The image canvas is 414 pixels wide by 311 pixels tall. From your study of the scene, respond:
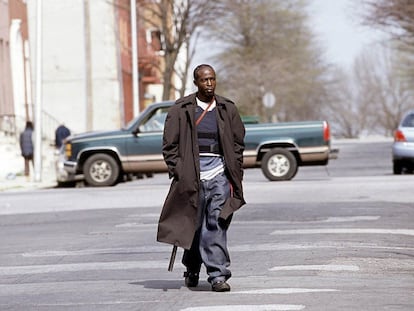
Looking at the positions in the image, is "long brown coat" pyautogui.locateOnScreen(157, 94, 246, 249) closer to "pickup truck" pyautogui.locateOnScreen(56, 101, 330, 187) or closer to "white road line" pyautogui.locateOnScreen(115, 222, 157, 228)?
"white road line" pyautogui.locateOnScreen(115, 222, 157, 228)

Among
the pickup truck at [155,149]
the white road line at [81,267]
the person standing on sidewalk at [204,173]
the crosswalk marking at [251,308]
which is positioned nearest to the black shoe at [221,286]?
the person standing on sidewalk at [204,173]

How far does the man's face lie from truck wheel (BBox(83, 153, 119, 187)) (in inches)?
812

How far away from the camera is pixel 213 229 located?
453 inches

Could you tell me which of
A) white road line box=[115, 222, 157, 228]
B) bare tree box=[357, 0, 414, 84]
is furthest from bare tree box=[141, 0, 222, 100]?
white road line box=[115, 222, 157, 228]

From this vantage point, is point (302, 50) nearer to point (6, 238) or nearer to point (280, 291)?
point (6, 238)

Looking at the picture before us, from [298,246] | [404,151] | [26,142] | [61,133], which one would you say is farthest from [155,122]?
[298,246]

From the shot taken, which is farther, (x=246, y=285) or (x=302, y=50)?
(x=302, y=50)

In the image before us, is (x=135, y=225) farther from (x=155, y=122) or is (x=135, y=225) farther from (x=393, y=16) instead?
(x=393, y=16)

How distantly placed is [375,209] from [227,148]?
1004 cm

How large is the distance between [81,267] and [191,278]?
244 cm

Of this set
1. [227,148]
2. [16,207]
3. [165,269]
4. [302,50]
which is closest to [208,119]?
[227,148]

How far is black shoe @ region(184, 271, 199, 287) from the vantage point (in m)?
11.8

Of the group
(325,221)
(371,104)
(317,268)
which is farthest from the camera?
(371,104)

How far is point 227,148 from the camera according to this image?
11406mm
